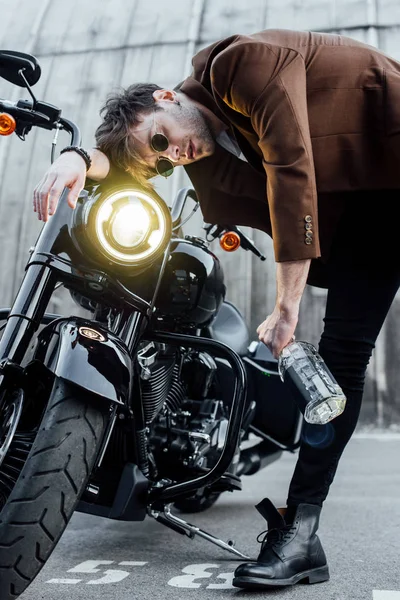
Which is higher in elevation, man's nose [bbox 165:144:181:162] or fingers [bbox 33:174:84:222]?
man's nose [bbox 165:144:181:162]

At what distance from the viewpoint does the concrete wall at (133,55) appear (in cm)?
721

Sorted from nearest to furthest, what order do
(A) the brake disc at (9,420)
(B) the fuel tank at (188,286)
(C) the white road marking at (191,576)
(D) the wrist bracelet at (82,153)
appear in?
(A) the brake disc at (9,420) → (D) the wrist bracelet at (82,153) → (C) the white road marking at (191,576) → (B) the fuel tank at (188,286)

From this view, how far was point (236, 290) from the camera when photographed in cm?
722

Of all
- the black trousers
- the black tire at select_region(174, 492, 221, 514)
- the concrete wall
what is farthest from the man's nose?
the concrete wall

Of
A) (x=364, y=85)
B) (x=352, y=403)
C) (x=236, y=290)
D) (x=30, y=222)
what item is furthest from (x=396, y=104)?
(x=30, y=222)

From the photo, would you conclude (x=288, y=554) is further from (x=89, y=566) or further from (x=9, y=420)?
(x=9, y=420)

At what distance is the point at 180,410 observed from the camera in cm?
226

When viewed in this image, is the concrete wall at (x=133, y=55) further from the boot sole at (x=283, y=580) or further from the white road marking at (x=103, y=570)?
the boot sole at (x=283, y=580)

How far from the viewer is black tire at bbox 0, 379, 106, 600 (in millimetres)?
1311

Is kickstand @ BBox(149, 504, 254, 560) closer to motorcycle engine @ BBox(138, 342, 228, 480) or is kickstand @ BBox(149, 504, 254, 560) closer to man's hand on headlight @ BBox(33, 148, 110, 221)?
motorcycle engine @ BBox(138, 342, 228, 480)

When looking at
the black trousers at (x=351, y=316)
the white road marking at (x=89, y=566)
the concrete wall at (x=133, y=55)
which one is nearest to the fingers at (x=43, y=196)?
the black trousers at (x=351, y=316)

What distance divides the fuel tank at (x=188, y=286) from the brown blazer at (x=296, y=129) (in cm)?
14

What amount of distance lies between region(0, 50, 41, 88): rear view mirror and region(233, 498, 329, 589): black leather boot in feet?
3.96

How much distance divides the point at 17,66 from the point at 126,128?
0.95ft
